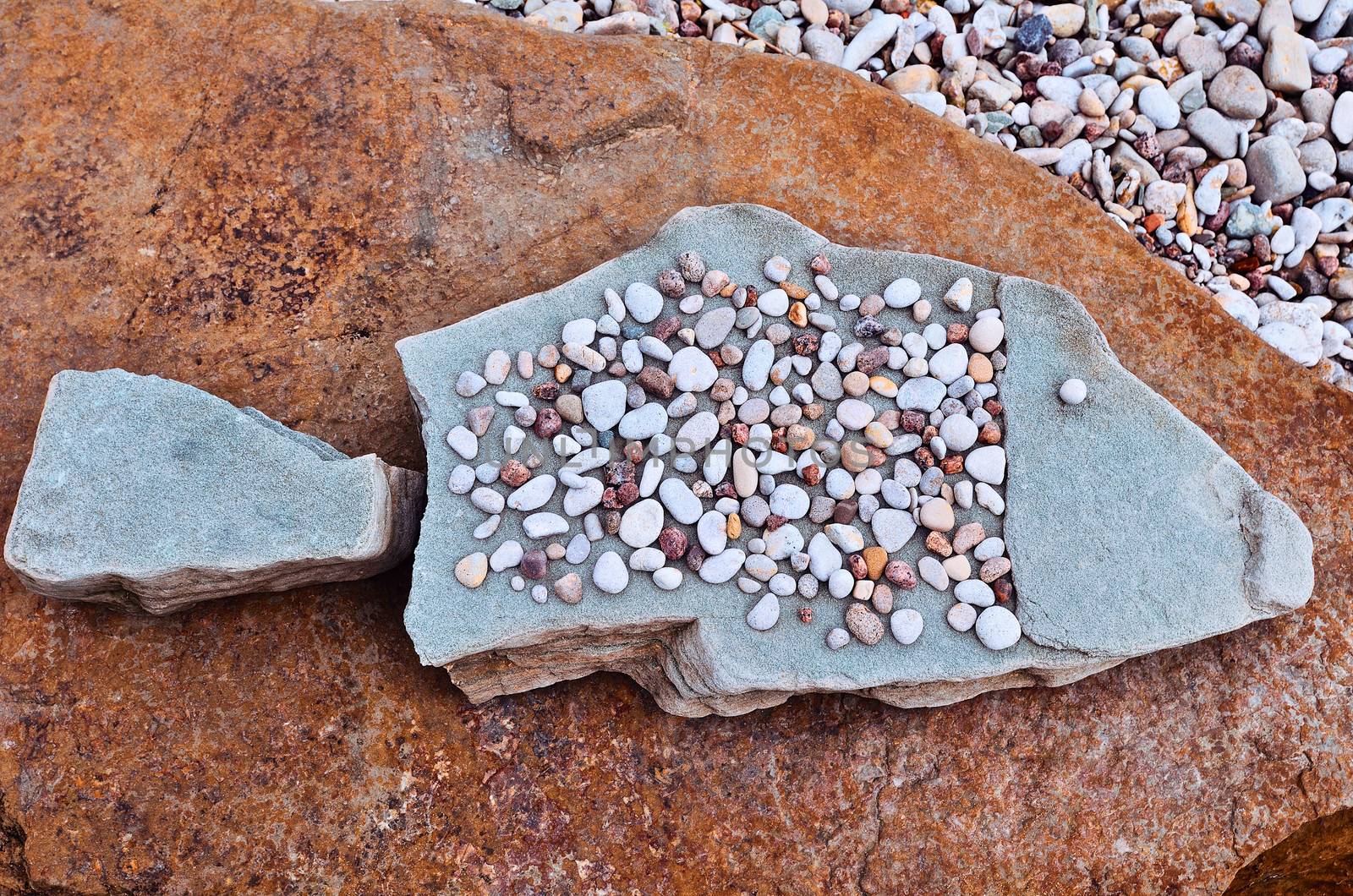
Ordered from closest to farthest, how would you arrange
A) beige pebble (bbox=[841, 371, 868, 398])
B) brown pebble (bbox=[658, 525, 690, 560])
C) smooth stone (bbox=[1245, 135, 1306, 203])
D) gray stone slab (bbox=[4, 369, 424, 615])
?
gray stone slab (bbox=[4, 369, 424, 615]) < brown pebble (bbox=[658, 525, 690, 560]) < beige pebble (bbox=[841, 371, 868, 398]) < smooth stone (bbox=[1245, 135, 1306, 203])

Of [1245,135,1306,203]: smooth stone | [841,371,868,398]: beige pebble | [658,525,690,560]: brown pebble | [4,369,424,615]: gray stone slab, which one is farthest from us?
[1245,135,1306,203]: smooth stone

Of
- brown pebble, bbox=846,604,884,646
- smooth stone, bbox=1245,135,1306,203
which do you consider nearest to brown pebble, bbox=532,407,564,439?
brown pebble, bbox=846,604,884,646

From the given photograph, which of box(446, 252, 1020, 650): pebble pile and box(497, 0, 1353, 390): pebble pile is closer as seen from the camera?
box(446, 252, 1020, 650): pebble pile

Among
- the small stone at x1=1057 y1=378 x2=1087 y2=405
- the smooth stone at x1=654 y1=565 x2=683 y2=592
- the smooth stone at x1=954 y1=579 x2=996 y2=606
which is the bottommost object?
the smooth stone at x1=954 y1=579 x2=996 y2=606

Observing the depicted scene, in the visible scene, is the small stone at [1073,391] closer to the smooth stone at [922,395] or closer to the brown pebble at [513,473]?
the smooth stone at [922,395]

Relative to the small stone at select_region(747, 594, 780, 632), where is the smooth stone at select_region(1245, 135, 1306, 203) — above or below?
below

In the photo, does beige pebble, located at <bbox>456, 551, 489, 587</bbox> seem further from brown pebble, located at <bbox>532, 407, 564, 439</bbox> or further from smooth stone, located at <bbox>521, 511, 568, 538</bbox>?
brown pebble, located at <bbox>532, 407, 564, 439</bbox>

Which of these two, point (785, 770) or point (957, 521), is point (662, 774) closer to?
point (785, 770)
